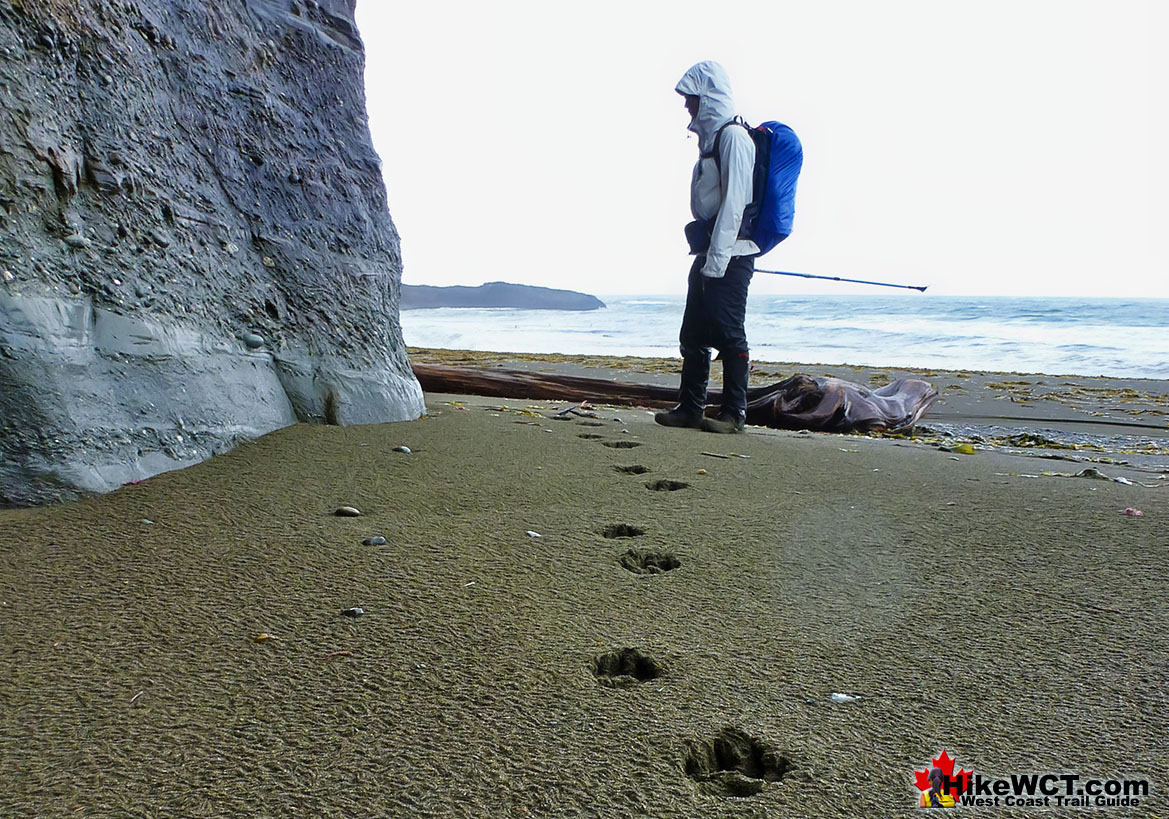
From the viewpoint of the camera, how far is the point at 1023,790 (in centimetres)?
92

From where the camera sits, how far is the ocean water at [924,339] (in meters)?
12.4

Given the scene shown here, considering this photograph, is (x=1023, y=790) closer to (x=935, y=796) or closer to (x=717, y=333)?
(x=935, y=796)

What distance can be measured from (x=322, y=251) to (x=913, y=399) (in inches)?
155

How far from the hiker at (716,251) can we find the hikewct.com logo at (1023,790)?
2703 mm

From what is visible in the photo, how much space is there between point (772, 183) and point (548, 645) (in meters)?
3.00

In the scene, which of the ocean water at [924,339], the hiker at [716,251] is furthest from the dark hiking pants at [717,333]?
the ocean water at [924,339]

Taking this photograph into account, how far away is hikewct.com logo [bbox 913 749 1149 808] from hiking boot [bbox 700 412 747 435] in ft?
8.72

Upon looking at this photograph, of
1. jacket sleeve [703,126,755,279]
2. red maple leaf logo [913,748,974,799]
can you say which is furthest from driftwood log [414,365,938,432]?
red maple leaf logo [913,748,974,799]

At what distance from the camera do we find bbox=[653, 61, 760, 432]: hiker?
3600 millimetres

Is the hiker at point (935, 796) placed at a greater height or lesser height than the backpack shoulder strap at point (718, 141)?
lesser

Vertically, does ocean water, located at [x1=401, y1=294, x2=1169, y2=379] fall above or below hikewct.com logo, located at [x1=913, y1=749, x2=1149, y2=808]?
above

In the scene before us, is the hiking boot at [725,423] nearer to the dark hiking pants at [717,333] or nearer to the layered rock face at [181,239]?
the dark hiking pants at [717,333]

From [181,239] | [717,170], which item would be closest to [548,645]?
[181,239]

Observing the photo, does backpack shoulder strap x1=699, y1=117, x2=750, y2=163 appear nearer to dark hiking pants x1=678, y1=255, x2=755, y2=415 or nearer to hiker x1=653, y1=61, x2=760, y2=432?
hiker x1=653, y1=61, x2=760, y2=432
